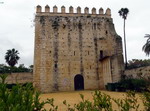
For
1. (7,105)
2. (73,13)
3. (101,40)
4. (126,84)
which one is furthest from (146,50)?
(7,105)

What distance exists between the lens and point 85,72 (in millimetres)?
22531

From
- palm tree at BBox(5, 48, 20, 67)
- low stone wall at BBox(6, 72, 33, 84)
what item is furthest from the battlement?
palm tree at BBox(5, 48, 20, 67)

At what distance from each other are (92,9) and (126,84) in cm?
1173

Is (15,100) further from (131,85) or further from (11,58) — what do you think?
(11,58)

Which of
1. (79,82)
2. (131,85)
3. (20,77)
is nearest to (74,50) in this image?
(79,82)

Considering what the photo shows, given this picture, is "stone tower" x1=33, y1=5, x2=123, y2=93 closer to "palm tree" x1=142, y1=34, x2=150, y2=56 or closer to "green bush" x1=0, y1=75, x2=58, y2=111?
"palm tree" x1=142, y1=34, x2=150, y2=56

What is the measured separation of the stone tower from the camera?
21641 mm

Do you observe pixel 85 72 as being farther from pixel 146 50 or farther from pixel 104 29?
pixel 146 50

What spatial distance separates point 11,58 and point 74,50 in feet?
→ 68.5

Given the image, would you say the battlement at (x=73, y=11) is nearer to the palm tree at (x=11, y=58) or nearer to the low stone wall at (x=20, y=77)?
the low stone wall at (x=20, y=77)

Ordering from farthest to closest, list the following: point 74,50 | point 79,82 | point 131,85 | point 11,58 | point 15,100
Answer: point 11,58 → point 79,82 → point 74,50 → point 131,85 → point 15,100

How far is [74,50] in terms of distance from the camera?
2277 centimetres

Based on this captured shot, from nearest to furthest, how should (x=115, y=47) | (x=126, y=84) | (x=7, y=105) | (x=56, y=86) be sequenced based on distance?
(x=7, y=105)
(x=126, y=84)
(x=56, y=86)
(x=115, y=47)

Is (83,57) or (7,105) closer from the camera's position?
(7,105)
